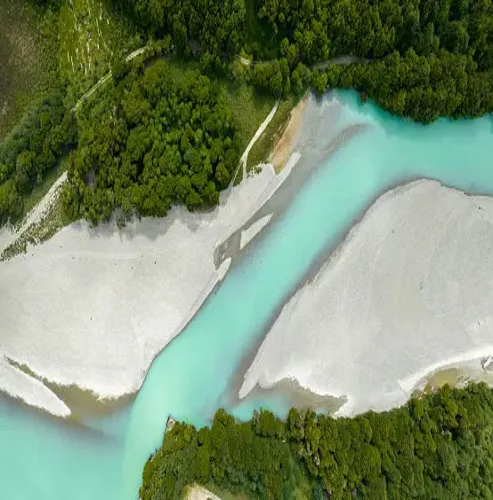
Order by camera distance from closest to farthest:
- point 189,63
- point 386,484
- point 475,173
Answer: point 386,484
point 189,63
point 475,173

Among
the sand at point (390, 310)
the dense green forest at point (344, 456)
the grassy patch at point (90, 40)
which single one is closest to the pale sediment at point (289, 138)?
the sand at point (390, 310)

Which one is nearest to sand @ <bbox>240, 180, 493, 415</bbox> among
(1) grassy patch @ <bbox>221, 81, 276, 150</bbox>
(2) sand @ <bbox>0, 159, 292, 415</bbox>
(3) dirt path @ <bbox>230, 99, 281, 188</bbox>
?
(2) sand @ <bbox>0, 159, 292, 415</bbox>

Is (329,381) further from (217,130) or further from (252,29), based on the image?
(252,29)

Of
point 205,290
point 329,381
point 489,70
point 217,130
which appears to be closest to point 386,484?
point 329,381

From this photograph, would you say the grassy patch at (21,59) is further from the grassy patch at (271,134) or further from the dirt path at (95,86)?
the grassy patch at (271,134)

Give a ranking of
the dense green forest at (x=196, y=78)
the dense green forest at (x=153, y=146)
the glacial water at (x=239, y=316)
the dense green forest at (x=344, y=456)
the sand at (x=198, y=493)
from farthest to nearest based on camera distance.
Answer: the glacial water at (x=239, y=316) < the dense green forest at (x=153, y=146) < the dense green forest at (x=196, y=78) < the sand at (x=198, y=493) < the dense green forest at (x=344, y=456)

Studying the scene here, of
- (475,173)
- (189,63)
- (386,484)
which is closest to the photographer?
(386,484)

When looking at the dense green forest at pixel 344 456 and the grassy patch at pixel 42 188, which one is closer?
the dense green forest at pixel 344 456
